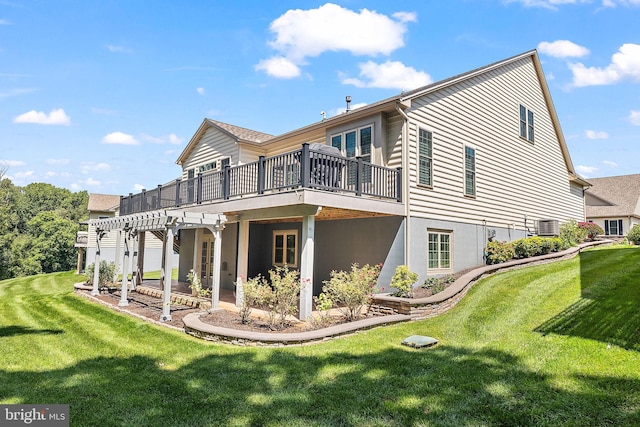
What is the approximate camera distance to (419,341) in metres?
7.32

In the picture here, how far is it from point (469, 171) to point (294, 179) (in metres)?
7.09

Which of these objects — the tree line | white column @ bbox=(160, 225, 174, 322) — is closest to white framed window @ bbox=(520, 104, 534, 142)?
white column @ bbox=(160, 225, 174, 322)

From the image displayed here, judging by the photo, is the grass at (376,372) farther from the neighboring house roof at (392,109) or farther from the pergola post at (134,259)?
the neighboring house roof at (392,109)

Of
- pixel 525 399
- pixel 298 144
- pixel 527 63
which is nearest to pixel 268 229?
pixel 298 144

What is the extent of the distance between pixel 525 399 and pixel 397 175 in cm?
720

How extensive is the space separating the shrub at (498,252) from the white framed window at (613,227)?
2320 centimetres

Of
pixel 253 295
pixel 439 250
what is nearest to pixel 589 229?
pixel 439 250

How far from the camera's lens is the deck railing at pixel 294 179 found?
9.00m

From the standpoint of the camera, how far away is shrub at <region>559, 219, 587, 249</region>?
1688 centimetres

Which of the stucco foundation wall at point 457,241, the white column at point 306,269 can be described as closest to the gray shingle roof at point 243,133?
the white column at point 306,269

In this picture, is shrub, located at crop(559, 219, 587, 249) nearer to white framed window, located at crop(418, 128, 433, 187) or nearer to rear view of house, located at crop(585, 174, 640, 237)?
white framed window, located at crop(418, 128, 433, 187)

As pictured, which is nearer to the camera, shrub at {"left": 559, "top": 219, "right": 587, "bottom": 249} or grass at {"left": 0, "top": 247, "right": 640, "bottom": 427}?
grass at {"left": 0, "top": 247, "right": 640, "bottom": 427}

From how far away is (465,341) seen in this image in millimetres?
7379

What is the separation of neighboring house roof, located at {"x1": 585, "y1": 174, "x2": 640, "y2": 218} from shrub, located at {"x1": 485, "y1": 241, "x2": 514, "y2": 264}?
71.3ft
